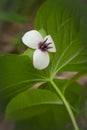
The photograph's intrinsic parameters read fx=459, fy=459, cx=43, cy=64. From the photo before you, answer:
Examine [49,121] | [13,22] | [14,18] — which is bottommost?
[49,121]

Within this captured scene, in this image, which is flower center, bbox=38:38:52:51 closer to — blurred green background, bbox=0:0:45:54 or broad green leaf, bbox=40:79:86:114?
broad green leaf, bbox=40:79:86:114

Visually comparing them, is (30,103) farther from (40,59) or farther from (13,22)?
(13,22)

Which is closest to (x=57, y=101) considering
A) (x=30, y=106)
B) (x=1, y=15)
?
(x=30, y=106)

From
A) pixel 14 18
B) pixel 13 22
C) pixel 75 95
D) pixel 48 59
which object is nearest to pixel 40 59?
pixel 48 59

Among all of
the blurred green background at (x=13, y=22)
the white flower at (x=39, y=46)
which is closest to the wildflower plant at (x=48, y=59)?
the white flower at (x=39, y=46)

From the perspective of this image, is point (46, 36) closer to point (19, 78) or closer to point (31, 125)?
point (19, 78)

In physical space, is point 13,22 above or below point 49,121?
above
